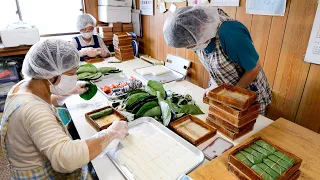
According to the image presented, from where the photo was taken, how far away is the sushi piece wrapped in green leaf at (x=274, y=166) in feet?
2.43

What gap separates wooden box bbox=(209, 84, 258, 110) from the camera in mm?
983

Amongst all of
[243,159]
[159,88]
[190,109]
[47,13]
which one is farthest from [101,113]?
[47,13]

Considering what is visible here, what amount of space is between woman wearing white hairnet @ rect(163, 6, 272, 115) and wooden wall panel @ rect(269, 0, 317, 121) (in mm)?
341

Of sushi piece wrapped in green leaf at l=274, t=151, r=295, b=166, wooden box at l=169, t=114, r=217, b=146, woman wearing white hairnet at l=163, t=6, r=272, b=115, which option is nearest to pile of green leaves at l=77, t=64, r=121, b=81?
woman wearing white hairnet at l=163, t=6, r=272, b=115

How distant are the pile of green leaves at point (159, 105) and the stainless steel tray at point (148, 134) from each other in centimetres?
4

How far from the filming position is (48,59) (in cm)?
93

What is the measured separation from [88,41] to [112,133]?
1.99m

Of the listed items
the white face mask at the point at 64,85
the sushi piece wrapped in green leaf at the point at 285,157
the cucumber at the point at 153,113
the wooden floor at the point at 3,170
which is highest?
the white face mask at the point at 64,85

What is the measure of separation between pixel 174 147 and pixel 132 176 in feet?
0.83

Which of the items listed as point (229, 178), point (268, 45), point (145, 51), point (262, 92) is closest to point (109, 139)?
point (229, 178)

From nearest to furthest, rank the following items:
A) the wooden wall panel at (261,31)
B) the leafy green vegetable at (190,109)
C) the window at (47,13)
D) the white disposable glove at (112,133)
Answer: the white disposable glove at (112,133)
the leafy green vegetable at (190,109)
the wooden wall panel at (261,31)
the window at (47,13)

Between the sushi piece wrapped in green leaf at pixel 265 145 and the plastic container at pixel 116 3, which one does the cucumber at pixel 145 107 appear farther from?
the plastic container at pixel 116 3

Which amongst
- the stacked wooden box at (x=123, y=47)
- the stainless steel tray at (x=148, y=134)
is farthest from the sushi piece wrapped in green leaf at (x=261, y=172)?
the stacked wooden box at (x=123, y=47)

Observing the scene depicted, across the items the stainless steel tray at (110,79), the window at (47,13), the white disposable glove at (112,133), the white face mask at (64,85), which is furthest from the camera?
the window at (47,13)
